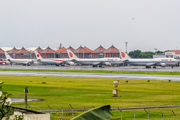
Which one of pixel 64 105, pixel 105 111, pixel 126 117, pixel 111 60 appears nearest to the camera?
pixel 105 111

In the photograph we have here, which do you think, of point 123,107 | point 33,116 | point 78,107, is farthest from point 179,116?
point 33,116

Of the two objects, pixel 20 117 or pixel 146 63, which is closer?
pixel 20 117

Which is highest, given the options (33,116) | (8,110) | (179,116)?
(8,110)

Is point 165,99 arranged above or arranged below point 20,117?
below

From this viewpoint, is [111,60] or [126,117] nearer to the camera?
[126,117]

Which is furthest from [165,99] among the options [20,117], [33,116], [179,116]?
[20,117]

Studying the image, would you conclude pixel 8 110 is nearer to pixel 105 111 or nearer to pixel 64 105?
pixel 105 111

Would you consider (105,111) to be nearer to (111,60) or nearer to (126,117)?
(126,117)

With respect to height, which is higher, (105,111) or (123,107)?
(105,111)

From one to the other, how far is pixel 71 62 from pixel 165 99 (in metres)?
141

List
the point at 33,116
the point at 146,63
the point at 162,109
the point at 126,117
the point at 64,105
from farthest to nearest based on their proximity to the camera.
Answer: the point at 146,63, the point at 64,105, the point at 162,109, the point at 126,117, the point at 33,116

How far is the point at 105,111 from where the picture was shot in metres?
13.4

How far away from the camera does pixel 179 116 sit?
113 ft

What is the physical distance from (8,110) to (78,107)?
30042 millimetres
